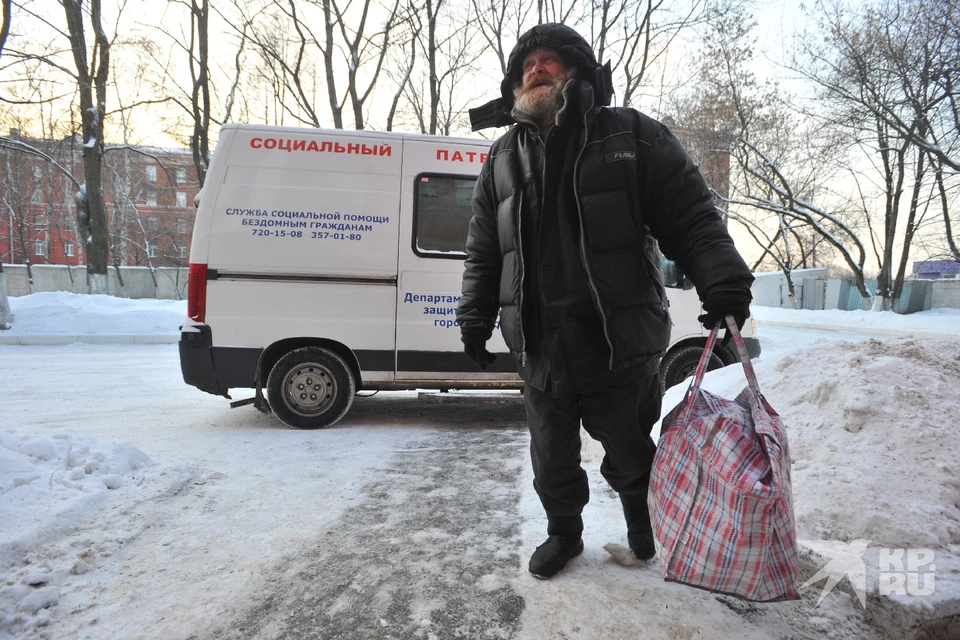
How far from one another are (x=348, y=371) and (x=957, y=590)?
4180 millimetres

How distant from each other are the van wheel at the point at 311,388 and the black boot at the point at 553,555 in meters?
3.06

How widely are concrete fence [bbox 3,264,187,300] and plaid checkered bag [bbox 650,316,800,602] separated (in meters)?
33.9

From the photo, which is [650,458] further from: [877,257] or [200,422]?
[877,257]

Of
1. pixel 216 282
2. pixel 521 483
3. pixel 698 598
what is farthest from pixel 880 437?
pixel 216 282

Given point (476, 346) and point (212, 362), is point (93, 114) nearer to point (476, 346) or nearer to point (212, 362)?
point (212, 362)

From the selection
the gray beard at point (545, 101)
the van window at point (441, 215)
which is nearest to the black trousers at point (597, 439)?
the gray beard at point (545, 101)

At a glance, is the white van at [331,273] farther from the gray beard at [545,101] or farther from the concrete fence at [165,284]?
the concrete fence at [165,284]

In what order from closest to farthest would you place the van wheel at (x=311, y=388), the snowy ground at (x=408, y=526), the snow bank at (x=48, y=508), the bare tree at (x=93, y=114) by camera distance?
the snowy ground at (x=408, y=526), the snow bank at (x=48, y=508), the van wheel at (x=311, y=388), the bare tree at (x=93, y=114)

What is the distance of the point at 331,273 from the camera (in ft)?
16.1

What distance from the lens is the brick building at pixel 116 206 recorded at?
30766 mm

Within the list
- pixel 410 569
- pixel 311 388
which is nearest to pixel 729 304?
pixel 410 569

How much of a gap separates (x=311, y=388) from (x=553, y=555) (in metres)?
3.27

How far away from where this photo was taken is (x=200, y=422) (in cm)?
530

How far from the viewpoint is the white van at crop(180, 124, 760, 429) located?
4.84 m
